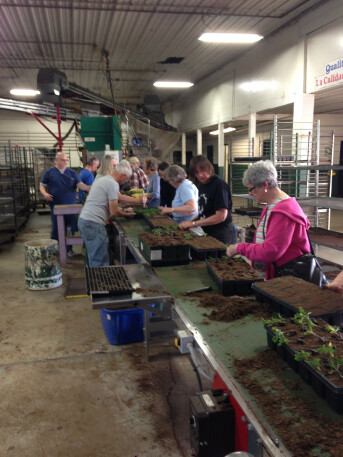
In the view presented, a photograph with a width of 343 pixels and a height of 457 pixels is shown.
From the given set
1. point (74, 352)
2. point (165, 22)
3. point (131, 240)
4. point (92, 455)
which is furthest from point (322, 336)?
point (165, 22)

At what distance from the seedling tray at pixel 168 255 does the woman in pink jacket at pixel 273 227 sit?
0.33m

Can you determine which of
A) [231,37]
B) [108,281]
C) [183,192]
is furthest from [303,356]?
[231,37]

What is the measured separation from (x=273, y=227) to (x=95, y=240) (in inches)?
91.6

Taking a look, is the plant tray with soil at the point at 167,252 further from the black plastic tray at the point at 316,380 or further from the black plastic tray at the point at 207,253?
the black plastic tray at the point at 316,380

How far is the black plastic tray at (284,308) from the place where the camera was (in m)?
1.52

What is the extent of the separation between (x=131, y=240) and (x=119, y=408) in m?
1.39

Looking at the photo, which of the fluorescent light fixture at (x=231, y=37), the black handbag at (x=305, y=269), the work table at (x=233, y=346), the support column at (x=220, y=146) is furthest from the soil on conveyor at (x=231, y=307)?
the support column at (x=220, y=146)

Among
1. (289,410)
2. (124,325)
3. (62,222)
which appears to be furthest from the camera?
(62,222)

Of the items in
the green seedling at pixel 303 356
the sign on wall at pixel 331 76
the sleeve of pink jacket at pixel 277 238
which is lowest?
the green seedling at pixel 303 356

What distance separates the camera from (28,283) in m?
4.79

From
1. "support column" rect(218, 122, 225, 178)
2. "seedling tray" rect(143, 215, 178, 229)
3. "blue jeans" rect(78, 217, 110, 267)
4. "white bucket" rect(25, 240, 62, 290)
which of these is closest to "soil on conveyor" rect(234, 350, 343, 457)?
"seedling tray" rect(143, 215, 178, 229)

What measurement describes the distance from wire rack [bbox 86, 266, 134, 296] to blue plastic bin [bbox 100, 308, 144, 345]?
909 mm

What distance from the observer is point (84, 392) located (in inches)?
105

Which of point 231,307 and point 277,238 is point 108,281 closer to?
point 231,307
